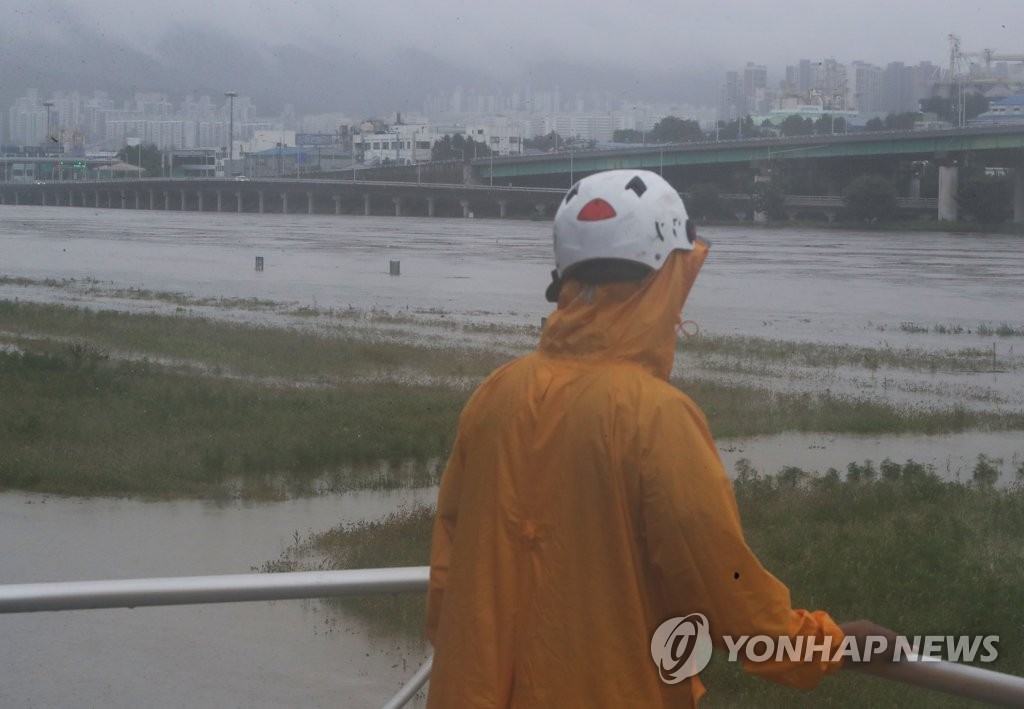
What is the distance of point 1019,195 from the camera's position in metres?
58.5

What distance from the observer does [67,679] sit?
205 inches

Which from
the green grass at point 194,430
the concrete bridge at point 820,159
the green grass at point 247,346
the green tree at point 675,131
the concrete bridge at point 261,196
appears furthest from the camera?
the concrete bridge at point 261,196

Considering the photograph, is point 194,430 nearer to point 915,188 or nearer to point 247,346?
point 247,346

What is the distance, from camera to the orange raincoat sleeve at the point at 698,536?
2080 mm

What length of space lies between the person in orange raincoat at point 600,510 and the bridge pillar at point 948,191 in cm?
5330

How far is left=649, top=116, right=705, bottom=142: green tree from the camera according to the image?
19375 millimetres

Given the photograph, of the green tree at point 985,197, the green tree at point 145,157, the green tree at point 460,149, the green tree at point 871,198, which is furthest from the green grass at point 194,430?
the green tree at point 145,157

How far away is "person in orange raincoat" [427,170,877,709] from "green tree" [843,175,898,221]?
4864 cm

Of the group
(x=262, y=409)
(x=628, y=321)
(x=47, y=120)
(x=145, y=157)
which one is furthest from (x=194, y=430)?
(x=145, y=157)

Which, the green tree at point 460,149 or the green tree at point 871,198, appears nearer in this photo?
the green tree at point 460,149

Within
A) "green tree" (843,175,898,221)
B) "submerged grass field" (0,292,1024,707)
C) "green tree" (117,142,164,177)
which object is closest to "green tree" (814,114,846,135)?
"green tree" (843,175,898,221)

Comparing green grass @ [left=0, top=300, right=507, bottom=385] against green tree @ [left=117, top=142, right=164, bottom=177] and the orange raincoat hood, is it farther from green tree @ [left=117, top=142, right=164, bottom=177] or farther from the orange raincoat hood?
green tree @ [left=117, top=142, right=164, bottom=177]

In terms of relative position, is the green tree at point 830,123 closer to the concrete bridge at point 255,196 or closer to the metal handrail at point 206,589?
the concrete bridge at point 255,196

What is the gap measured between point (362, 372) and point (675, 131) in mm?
7702
